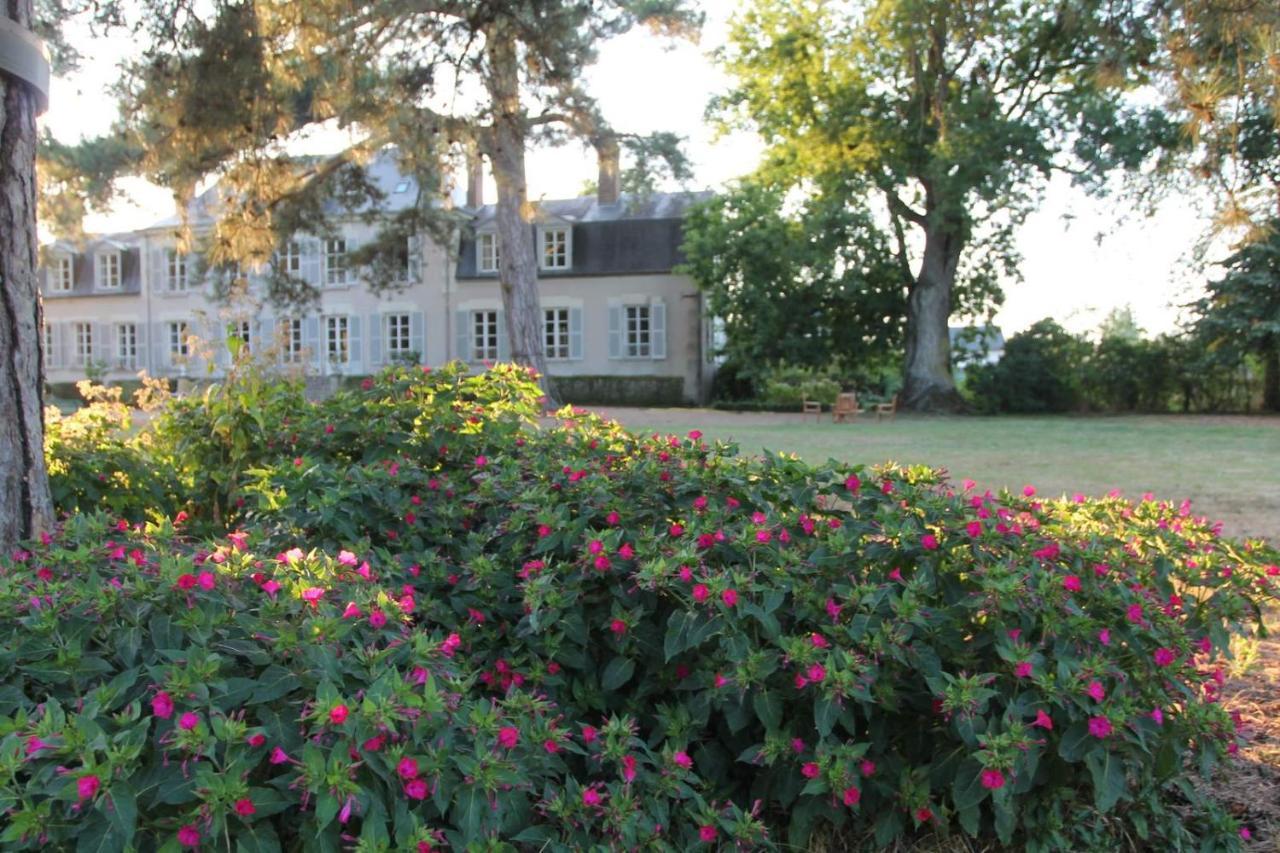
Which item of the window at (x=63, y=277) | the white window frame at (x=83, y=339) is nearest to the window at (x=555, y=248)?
the white window frame at (x=83, y=339)

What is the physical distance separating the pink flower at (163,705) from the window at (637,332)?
96.4ft

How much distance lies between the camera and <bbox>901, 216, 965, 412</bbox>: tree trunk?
78.8 ft

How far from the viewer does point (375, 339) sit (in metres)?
32.4

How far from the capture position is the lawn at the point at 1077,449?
8297 mm

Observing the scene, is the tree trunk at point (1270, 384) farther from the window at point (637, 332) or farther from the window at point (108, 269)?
the window at point (108, 269)

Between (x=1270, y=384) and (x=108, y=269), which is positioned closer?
(x=1270, y=384)

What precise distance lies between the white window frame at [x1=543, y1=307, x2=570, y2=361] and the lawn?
1046cm

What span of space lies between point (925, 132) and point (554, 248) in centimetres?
1483

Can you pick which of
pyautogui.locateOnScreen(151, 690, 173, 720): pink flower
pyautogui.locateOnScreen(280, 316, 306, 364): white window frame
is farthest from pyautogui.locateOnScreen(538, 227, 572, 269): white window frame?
pyautogui.locateOnScreen(151, 690, 173, 720): pink flower

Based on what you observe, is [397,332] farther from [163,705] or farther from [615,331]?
[163,705]

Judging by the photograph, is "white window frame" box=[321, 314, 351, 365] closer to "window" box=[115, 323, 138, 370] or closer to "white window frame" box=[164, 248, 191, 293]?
"white window frame" box=[164, 248, 191, 293]

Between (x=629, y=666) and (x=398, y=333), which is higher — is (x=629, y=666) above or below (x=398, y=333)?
below

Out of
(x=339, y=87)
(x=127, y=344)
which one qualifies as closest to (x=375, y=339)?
(x=127, y=344)

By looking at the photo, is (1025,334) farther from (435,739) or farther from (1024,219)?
(435,739)
